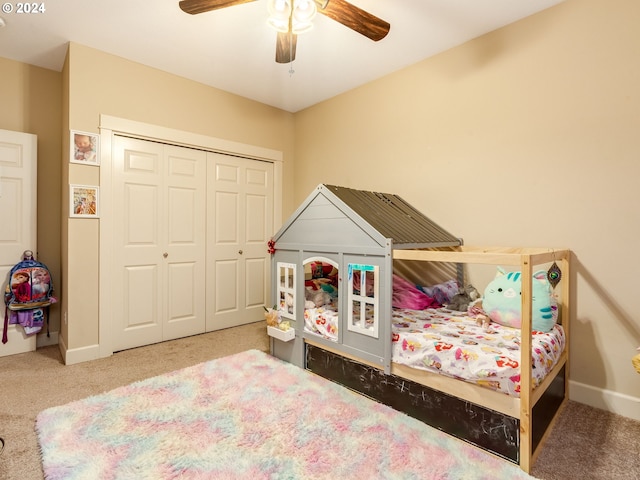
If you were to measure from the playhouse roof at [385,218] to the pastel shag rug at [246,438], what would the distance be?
39.8 inches

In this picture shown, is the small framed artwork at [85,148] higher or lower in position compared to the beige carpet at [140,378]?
higher

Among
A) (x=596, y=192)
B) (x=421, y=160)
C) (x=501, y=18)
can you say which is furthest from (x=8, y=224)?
(x=596, y=192)

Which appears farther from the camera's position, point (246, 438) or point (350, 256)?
point (350, 256)

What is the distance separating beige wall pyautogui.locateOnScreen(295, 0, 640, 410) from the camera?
77.2 inches

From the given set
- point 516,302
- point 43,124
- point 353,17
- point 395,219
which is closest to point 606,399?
point 516,302

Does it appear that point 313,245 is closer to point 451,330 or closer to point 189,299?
point 451,330

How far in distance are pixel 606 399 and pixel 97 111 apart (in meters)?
4.18

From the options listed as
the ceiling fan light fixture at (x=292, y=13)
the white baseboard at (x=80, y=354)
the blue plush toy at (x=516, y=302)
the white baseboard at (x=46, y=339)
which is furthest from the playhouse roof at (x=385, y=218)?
the white baseboard at (x=46, y=339)

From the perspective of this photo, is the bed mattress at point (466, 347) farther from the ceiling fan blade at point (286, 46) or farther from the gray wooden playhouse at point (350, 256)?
the ceiling fan blade at point (286, 46)

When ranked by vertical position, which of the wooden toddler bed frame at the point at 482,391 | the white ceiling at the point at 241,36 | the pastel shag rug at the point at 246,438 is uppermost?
the white ceiling at the point at 241,36

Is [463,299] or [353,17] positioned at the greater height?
[353,17]

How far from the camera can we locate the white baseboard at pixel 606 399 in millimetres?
1918

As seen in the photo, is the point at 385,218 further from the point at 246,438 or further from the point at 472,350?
the point at 246,438

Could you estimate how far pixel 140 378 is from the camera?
2.38 meters
